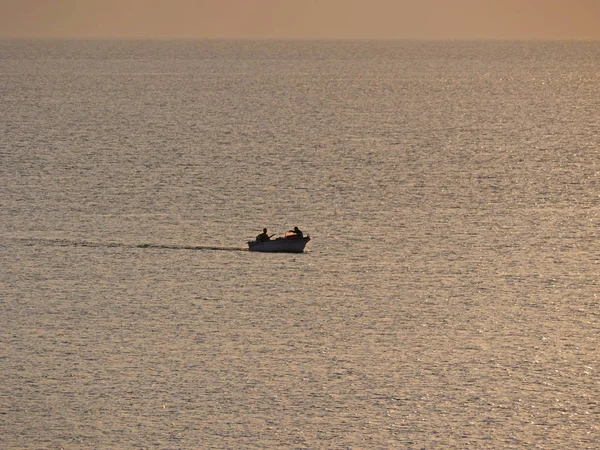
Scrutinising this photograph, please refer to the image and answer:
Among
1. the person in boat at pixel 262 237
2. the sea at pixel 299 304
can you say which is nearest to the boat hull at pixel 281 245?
the person in boat at pixel 262 237

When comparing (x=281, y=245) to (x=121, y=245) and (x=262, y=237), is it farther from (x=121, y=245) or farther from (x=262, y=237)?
(x=121, y=245)

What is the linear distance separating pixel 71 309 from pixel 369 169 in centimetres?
4926

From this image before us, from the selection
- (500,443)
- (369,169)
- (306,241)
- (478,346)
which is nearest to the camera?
(500,443)

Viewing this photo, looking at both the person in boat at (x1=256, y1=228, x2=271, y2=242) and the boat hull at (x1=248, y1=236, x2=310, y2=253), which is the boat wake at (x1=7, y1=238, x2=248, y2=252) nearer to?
the boat hull at (x1=248, y1=236, x2=310, y2=253)

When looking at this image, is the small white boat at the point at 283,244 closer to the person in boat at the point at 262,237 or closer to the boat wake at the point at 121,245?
the person in boat at the point at 262,237

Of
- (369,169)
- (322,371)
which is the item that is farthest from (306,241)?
(369,169)

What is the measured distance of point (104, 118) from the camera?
504ft

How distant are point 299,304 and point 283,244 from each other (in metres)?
10.5

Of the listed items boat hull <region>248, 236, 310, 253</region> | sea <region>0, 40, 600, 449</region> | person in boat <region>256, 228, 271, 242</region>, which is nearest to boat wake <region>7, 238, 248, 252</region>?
sea <region>0, 40, 600, 449</region>

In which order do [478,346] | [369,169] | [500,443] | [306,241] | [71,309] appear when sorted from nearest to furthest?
[500,443] < [478,346] < [71,309] < [306,241] < [369,169]

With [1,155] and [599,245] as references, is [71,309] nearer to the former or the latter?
[599,245]

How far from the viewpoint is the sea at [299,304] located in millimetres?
39594

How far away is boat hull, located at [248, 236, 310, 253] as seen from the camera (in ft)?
207

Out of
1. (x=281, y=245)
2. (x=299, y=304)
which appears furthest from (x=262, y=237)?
(x=299, y=304)
